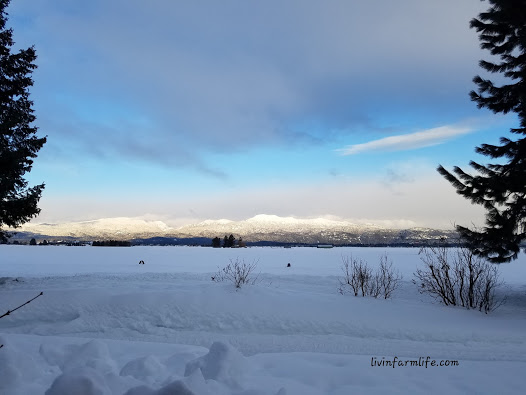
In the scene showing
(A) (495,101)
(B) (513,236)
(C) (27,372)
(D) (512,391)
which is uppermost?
(A) (495,101)

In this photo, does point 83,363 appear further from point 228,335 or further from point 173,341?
point 228,335

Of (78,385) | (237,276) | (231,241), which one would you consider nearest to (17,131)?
(237,276)

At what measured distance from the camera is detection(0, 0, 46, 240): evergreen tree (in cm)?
1195

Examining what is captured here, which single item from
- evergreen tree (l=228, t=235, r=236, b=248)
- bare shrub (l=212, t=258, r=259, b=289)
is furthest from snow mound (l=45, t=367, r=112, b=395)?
evergreen tree (l=228, t=235, r=236, b=248)

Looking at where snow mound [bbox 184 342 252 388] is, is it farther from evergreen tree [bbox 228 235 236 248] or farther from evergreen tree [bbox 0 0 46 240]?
evergreen tree [bbox 228 235 236 248]

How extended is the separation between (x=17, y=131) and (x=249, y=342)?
12326 mm

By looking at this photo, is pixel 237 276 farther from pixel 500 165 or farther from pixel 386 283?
pixel 500 165

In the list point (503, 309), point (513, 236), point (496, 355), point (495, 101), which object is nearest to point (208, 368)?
point (496, 355)

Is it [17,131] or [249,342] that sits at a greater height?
[17,131]

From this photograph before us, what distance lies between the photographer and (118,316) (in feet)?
29.6

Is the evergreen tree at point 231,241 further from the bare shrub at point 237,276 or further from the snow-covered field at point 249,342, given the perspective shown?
the snow-covered field at point 249,342

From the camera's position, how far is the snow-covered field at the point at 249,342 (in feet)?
12.3

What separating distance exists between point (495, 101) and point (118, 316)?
12895 millimetres

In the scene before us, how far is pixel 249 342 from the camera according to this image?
699cm
